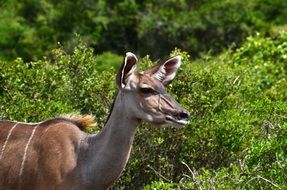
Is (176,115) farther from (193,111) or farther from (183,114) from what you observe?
(193,111)

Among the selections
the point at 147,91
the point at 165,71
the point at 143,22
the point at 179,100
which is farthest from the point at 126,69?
the point at 143,22

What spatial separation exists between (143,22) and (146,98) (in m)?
13.5

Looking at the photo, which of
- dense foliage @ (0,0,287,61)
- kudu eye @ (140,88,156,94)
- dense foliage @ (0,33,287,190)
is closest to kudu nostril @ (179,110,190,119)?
kudu eye @ (140,88,156,94)

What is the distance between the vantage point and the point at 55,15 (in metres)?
20.1

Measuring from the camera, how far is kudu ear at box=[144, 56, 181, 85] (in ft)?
23.6

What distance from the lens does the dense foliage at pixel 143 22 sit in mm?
19922

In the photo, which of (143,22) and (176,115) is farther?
(143,22)

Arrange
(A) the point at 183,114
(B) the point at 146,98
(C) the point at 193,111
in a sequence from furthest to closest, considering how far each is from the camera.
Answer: (C) the point at 193,111 < (B) the point at 146,98 < (A) the point at 183,114

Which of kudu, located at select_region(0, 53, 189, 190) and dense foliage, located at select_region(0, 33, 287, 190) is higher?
kudu, located at select_region(0, 53, 189, 190)

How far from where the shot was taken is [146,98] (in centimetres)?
693

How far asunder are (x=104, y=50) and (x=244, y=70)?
35.2ft

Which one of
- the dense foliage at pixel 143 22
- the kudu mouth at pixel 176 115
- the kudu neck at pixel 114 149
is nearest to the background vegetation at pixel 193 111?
the kudu neck at pixel 114 149

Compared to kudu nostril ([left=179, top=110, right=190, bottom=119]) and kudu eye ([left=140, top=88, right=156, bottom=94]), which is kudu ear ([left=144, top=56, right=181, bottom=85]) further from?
kudu nostril ([left=179, top=110, right=190, bottom=119])

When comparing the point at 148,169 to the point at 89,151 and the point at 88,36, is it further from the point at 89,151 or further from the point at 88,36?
the point at 88,36
